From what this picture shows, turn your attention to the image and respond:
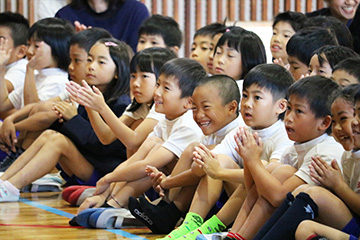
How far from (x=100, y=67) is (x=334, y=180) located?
173 centimetres

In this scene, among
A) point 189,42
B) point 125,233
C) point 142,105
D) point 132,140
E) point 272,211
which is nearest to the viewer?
point 272,211

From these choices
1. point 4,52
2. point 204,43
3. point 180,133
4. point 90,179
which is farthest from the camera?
point 4,52

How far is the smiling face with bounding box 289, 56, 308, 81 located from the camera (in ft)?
9.41

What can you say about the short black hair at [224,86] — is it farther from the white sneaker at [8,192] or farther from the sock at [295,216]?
the white sneaker at [8,192]

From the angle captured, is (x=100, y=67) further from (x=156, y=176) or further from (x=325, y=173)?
(x=325, y=173)

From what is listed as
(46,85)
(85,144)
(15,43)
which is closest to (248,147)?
(85,144)

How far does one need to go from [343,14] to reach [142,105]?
4.34 ft

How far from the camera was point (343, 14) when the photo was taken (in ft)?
12.1

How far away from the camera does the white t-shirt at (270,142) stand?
2.31 m

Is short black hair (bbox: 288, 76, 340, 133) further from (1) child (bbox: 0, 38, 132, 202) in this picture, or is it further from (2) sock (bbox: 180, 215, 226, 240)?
(1) child (bbox: 0, 38, 132, 202)

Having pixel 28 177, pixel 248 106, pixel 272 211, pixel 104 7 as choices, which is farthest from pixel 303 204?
pixel 104 7

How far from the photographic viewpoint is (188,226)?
226 cm

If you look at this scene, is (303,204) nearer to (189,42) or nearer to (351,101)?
(351,101)

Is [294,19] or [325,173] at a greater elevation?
[294,19]
